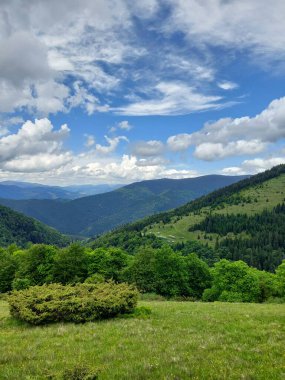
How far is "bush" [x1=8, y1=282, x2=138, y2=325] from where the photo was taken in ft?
66.3

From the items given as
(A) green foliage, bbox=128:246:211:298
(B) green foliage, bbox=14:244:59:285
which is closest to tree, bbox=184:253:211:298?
(A) green foliage, bbox=128:246:211:298

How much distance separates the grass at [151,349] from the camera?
1103 cm

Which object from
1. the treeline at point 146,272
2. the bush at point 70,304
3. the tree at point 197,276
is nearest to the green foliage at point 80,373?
the bush at point 70,304

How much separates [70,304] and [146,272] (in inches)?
2324

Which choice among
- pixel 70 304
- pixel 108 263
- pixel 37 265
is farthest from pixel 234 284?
pixel 70 304

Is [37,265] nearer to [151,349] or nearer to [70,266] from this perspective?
[70,266]

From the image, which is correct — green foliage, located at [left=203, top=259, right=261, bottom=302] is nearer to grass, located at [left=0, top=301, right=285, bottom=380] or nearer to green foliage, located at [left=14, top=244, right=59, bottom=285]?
green foliage, located at [left=14, top=244, right=59, bottom=285]

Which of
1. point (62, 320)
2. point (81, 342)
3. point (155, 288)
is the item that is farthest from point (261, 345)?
point (155, 288)

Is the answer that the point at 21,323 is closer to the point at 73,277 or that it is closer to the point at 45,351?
the point at 45,351

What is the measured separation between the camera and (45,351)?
14062mm

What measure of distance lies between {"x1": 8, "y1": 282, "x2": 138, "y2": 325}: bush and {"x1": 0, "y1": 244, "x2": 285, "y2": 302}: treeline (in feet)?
164

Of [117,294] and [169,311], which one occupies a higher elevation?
[117,294]

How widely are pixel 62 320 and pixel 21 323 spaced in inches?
108

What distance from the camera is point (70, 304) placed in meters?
20.6
